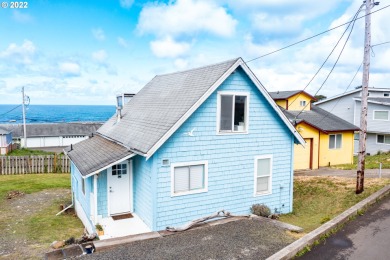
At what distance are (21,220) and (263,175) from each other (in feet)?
39.1

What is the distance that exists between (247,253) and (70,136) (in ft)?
186

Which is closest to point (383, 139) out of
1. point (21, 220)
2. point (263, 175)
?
point (263, 175)

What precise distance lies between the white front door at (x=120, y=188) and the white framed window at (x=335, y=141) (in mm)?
20198

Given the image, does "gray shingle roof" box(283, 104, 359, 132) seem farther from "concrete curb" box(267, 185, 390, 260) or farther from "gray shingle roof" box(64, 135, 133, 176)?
"gray shingle roof" box(64, 135, 133, 176)

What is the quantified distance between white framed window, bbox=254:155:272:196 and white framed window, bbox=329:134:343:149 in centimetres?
1544

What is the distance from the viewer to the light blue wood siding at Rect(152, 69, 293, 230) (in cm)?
1186

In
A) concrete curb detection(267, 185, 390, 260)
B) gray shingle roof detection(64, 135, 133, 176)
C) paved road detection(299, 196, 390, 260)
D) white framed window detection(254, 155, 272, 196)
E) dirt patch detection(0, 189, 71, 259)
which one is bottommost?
dirt patch detection(0, 189, 71, 259)

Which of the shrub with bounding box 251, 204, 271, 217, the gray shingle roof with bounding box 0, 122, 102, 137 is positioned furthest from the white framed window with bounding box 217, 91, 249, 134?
the gray shingle roof with bounding box 0, 122, 102, 137

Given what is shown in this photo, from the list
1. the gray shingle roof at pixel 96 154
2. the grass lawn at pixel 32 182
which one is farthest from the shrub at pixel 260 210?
the grass lawn at pixel 32 182

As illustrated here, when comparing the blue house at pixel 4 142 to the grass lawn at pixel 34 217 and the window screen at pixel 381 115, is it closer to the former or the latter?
the grass lawn at pixel 34 217

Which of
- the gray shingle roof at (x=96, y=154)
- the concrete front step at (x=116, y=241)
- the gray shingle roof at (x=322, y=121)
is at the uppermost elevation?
the gray shingle roof at (x=322, y=121)

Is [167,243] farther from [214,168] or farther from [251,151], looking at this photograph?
[251,151]

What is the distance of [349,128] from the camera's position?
91.4 ft

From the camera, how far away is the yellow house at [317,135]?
1006 inches
